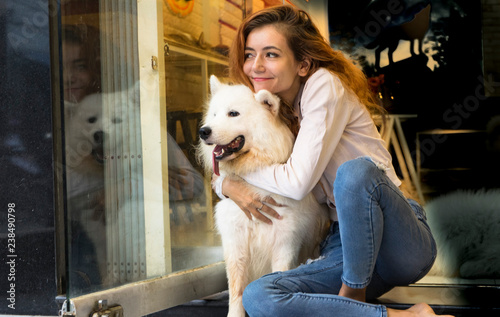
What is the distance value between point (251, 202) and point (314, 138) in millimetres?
357

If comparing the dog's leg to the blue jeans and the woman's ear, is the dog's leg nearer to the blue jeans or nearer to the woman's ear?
the blue jeans

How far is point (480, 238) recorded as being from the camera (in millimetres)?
2812

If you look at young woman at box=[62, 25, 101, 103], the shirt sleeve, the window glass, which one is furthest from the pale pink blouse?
young woman at box=[62, 25, 101, 103]

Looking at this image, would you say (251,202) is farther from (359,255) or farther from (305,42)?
(305,42)

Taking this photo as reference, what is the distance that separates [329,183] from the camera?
1.92 meters

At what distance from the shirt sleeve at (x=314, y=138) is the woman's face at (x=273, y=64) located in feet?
0.50

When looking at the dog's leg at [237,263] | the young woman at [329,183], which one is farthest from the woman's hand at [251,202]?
Answer: the dog's leg at [237,263]

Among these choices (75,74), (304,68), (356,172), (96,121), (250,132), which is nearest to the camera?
(356,172)

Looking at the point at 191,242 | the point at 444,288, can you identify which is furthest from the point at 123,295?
the point at 444,288

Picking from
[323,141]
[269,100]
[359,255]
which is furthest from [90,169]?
[359,255]

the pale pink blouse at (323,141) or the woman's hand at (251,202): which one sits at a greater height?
the pale pink blouse at (323,141)

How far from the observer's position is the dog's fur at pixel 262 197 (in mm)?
1881

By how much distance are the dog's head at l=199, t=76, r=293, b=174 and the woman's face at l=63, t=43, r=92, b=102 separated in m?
0.46

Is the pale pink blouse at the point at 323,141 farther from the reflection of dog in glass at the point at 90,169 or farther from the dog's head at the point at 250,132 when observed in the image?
the reflection of dog in glass at the point at 90,169
